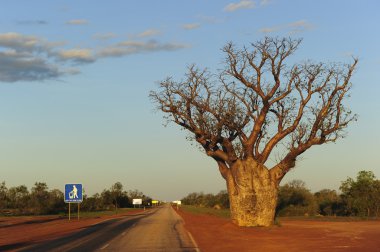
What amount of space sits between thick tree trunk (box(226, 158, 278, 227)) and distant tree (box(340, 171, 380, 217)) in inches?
1060

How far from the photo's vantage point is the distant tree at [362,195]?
54.3m

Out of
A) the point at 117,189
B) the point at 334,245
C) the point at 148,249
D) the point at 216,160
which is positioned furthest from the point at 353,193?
the point at 117,189

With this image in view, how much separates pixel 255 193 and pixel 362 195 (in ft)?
→ 102

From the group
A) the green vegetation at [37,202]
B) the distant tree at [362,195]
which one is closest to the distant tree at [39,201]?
the green vegetation at [37,202]

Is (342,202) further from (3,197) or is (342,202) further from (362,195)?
(3,197)

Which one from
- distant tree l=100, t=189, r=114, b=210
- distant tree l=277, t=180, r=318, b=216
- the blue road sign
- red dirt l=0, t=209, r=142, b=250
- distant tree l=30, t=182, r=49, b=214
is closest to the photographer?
red dirt l=0, t=209, r=142, b=250

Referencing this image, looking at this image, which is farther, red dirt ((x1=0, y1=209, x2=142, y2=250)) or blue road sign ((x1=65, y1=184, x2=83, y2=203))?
blue road sign ((x1=65, y1=184, x2=83, y2=203))

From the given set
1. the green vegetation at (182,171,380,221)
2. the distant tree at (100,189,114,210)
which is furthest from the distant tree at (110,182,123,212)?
the green vegetation at (182,171,380,221)

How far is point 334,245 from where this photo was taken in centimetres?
1966

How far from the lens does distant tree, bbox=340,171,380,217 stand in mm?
54344

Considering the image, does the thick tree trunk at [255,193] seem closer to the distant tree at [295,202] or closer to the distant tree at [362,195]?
the distant tree at [362,195]

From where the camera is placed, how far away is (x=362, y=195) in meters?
57.5

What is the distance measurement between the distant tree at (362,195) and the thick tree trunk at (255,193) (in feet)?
88.3

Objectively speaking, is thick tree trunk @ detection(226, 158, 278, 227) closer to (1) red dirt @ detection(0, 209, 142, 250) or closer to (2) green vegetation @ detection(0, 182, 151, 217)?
(1) red dirt @ detection(0, 209, 142, 250)
